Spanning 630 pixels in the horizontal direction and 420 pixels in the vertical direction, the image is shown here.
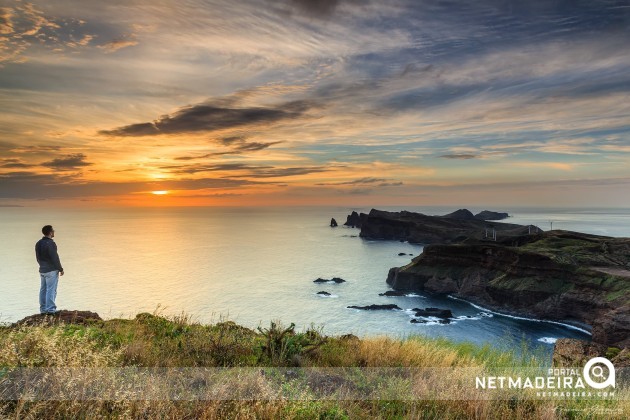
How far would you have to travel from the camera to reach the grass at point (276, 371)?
5.26 metres

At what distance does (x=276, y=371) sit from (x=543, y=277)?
9542 cm

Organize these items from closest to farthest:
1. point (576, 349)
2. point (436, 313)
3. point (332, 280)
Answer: point (576, 349), point (436, 313), point (332, 280)

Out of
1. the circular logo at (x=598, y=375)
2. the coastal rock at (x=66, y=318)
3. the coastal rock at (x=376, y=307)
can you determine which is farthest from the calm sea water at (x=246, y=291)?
the coastal rock at (x=66, y=318)

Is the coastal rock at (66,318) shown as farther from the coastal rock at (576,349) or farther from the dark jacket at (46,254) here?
the coastal rock at (576,349)

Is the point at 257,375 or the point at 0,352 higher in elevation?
the point at 0,352

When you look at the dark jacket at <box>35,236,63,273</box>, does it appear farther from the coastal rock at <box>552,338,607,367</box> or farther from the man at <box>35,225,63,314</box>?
the coastal rock at <box>552,338,607,367</box>

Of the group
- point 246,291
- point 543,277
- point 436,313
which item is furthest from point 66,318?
point 543,277

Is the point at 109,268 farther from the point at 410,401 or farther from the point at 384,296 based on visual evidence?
the point at 410,401

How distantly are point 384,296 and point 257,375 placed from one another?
96071mm

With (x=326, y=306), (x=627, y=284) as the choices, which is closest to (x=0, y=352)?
(x=326, y=306)

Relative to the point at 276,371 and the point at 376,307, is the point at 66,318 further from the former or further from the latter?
the point at 376,307

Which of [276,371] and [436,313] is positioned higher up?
[276,371]

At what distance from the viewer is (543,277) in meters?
86.3

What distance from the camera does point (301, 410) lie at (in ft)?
18.5
